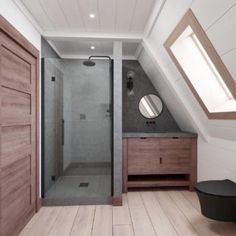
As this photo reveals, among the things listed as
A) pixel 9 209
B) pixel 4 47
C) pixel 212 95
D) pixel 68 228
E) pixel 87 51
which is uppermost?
pixel 87 51

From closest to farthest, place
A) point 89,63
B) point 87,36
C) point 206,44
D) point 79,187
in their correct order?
1. point 206,44
2. point 87,36
3. point 89,63
4. point 79,187

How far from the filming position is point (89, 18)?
2539mm

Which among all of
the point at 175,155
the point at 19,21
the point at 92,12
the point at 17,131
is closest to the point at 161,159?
the point at 175,155

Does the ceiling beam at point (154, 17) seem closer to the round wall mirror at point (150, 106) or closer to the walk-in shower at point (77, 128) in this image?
the walk-in shower at point (77, 128)

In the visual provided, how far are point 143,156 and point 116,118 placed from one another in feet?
2.80

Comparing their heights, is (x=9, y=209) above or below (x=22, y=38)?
below

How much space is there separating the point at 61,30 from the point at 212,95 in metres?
2.09

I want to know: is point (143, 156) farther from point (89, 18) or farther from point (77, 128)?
point (89, 18)

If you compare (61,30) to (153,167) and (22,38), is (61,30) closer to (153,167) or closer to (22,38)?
(22,38)

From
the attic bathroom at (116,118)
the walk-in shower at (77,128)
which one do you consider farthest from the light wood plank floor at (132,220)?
the walk-in shower at (77,128)

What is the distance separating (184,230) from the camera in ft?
7.62

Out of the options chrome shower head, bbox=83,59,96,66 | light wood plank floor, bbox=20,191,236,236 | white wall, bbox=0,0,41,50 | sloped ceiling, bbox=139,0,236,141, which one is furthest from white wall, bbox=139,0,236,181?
white wall, bbox=0,0,41,50

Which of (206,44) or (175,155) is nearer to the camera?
(206,44)

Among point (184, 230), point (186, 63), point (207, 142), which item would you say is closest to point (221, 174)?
point (207, 142)
